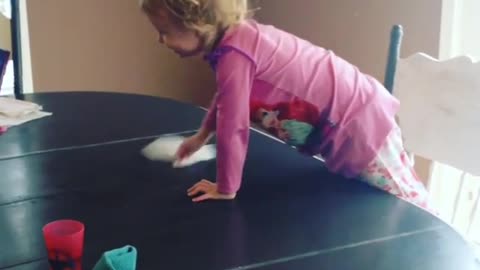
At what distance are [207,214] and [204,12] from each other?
1.28 ft

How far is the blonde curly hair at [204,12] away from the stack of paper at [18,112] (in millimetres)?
732

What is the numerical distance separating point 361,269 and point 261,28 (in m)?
0.61

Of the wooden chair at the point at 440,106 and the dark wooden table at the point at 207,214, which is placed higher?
the wooden chair at the point at 440,106

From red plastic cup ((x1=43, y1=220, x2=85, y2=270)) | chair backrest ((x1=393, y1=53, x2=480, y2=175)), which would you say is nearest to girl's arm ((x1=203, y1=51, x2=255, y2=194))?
red plastic cup ((x1=43, y1=220, x2=85, y2=270))

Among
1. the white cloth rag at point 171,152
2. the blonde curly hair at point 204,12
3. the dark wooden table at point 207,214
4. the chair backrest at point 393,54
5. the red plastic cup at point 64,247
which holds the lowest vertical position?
the white cloth rag at point 171,152

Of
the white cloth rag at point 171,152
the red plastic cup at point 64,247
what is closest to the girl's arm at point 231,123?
the white cloth rag at point 171,152

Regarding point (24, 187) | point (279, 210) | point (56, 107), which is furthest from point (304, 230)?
point (56, 107)

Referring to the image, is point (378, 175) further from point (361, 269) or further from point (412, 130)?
point (361, 269)

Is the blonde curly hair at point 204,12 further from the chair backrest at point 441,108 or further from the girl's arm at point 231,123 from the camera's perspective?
the chair backrest at point 441,108

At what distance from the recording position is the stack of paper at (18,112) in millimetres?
2045

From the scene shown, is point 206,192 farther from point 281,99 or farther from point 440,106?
point 440,106

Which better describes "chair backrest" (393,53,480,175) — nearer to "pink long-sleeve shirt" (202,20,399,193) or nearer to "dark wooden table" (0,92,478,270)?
"pink long-sleeve shirt" (202,20,399,193)

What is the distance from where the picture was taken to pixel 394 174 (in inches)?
61.6

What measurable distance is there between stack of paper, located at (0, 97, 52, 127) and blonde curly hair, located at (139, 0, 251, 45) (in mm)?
732
